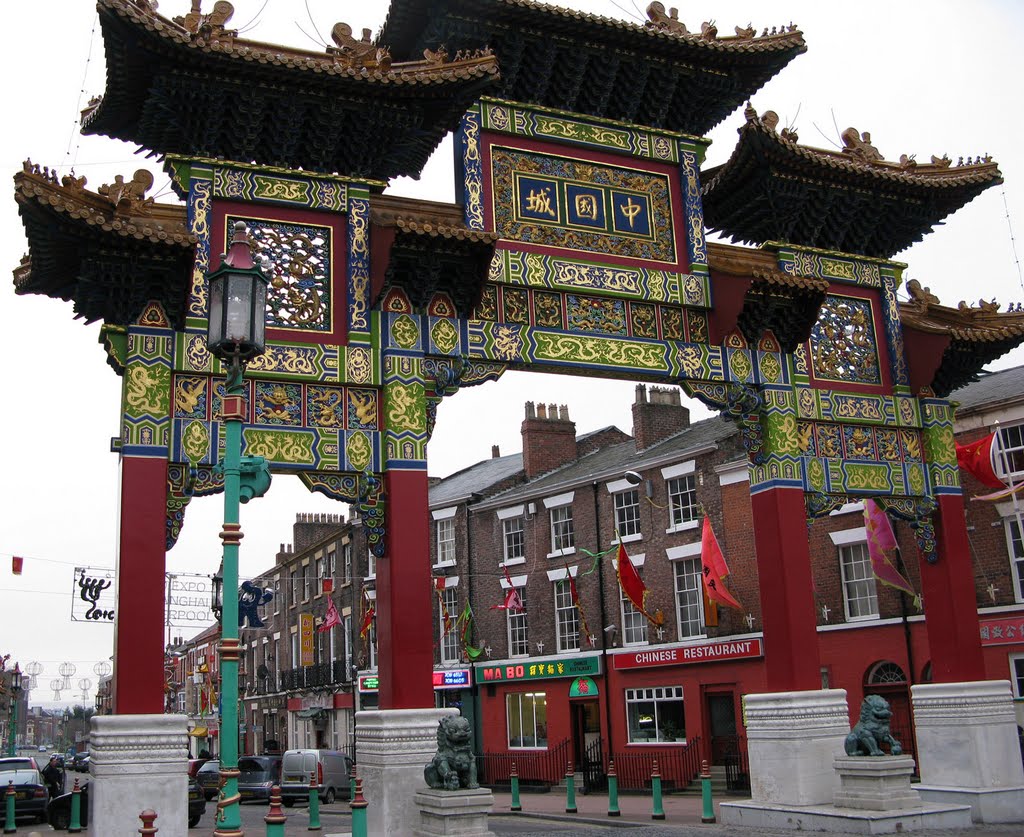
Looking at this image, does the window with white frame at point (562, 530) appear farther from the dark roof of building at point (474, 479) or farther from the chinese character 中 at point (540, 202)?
the chinese character 中 at point (540, 202)

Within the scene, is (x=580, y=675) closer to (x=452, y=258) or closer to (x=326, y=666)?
(x=326, y=666)

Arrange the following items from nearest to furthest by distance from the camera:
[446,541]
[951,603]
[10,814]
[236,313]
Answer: [236,313], [951,603], [10,814], [446,541]

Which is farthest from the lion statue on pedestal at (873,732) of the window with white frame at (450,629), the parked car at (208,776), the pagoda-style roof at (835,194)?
the window with white frame at (450,629)

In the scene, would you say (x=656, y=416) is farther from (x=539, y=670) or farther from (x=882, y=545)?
(x=882, y=545)

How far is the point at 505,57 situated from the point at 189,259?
6.17m

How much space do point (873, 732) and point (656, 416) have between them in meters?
20.0

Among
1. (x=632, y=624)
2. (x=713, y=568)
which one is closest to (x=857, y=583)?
(x=713, y=568)

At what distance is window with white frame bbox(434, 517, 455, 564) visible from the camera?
39.0 m

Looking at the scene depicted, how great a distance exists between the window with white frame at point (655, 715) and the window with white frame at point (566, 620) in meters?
2.83

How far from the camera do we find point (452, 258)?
1493 cm

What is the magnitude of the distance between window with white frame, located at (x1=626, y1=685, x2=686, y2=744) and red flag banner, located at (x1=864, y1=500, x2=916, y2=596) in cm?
942

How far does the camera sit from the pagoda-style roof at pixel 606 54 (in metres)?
16.0

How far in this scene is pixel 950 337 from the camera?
18344 mm

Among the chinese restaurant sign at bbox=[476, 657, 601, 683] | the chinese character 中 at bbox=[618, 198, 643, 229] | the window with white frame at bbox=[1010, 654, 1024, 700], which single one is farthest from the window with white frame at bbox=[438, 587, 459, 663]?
the chinese character 中 at bbox=[618, 198, 643, 229]
